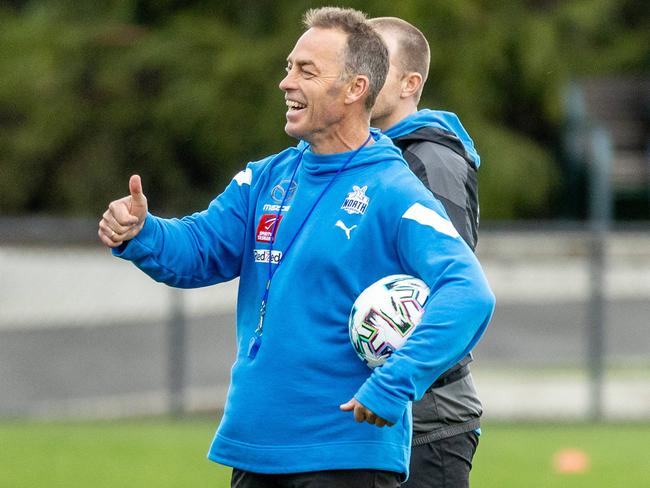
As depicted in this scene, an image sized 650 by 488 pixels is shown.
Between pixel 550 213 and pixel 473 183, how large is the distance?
19191mm

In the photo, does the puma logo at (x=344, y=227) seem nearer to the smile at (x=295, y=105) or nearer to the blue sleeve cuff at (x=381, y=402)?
the smile at (x=295, y=105)

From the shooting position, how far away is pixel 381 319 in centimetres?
374

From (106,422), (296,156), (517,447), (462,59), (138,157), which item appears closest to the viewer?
(296,156)

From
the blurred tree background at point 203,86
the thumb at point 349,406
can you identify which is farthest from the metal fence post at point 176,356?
the thumb at point 349,406

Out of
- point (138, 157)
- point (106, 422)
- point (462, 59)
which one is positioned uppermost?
point (462, 59)

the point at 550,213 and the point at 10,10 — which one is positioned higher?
the point at 10,10

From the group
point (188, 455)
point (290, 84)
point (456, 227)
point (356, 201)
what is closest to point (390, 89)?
point (456, 227)

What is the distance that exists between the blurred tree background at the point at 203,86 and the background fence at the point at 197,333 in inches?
303

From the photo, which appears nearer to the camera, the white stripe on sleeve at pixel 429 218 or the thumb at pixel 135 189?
the white stripe on sleeve at pixel 429 218

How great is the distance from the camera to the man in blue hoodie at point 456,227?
4.50 meters

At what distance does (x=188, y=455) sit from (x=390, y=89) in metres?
5.81

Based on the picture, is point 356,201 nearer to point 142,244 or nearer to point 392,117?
point 142,244

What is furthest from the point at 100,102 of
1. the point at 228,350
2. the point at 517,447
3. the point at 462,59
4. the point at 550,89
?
the point at 517,447

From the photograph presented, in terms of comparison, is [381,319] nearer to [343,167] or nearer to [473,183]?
[343,167]
